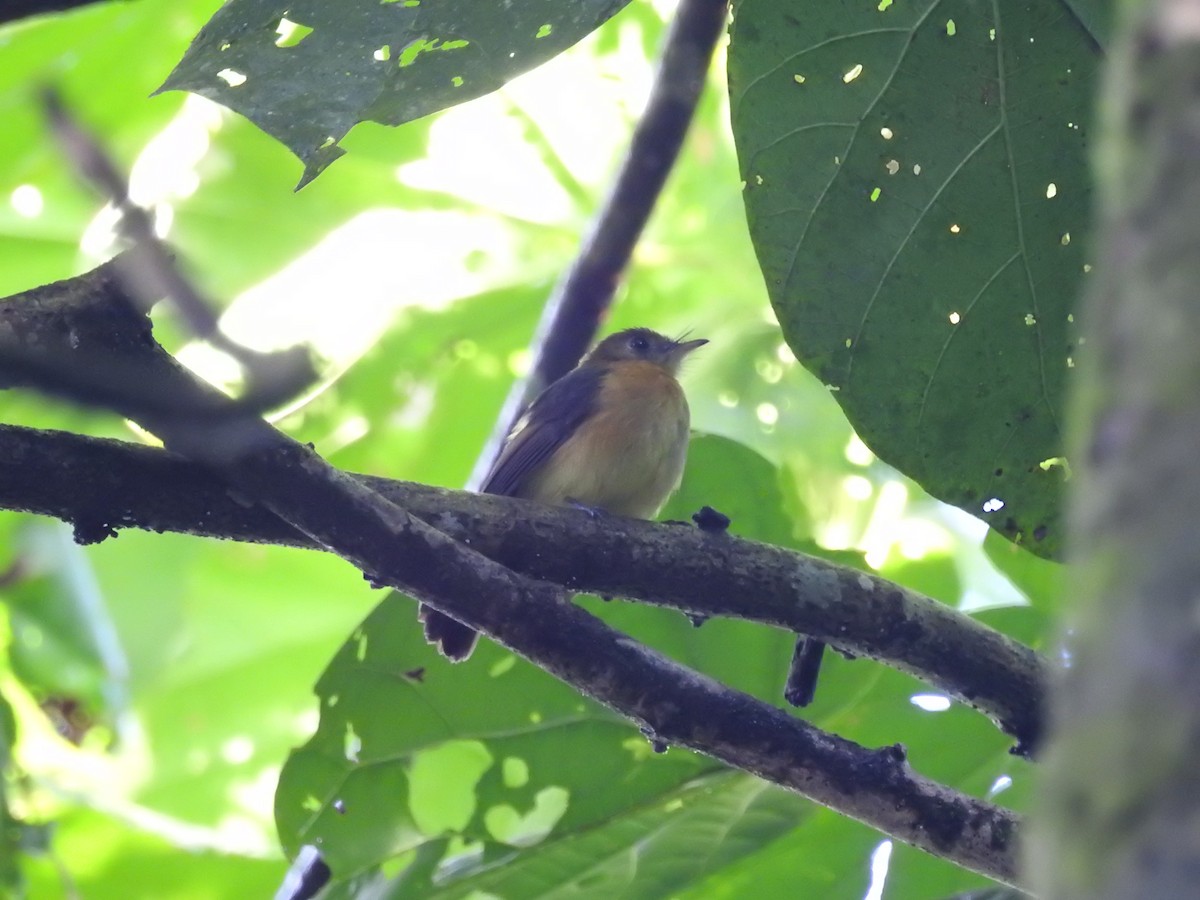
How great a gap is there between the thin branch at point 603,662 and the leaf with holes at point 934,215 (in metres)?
0.65

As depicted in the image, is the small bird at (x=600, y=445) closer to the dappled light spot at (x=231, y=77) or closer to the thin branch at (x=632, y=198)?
the thin branch at (x=632, y=198)

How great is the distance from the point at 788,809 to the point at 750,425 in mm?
3105

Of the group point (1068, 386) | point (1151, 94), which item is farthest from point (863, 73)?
point (1151, 94)

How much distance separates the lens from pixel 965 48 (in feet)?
9.23

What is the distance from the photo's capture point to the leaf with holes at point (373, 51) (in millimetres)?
2506

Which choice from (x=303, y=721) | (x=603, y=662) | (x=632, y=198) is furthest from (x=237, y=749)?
(x=603, y=662)

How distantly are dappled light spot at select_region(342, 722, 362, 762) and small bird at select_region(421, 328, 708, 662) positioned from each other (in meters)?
1.29

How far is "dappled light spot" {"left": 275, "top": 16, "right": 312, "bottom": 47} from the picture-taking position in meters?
2.60

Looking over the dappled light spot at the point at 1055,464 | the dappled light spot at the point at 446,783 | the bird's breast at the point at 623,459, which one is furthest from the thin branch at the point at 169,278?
the bird's breast at the point at 623,459

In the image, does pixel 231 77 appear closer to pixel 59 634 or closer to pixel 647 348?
pixel 59 634

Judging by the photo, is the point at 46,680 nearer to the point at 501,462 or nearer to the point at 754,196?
the point at 501,462

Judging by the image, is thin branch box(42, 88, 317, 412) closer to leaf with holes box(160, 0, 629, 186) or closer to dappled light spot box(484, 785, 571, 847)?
leaf with holes box(160, 0, 629, 186)

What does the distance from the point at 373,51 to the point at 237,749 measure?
15.7 ft

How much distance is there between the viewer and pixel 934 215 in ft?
9.64
